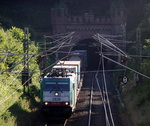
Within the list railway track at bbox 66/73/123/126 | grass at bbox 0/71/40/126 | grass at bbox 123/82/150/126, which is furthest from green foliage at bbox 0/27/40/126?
grass at bbox 123/82/150/126

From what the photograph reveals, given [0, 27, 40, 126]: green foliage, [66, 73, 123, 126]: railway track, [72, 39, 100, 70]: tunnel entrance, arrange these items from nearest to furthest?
1. [0, 27, 40, 126]: green foliage
2. [66, 73, 123, 126]: railway track
3. [72, 39, 100, 70]: tunnel entrance

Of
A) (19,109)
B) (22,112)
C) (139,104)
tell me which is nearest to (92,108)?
(139,104)

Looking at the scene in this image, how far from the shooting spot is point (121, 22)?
4522 cm

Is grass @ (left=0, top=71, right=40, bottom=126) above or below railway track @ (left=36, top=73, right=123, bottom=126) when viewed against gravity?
above

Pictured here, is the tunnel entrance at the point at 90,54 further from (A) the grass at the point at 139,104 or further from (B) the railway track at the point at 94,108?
(A) the grass at the point at 139,104

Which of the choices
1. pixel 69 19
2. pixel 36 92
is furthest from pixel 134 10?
pixel 36 92

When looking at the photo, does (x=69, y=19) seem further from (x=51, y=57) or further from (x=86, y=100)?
(x=86, y=100)

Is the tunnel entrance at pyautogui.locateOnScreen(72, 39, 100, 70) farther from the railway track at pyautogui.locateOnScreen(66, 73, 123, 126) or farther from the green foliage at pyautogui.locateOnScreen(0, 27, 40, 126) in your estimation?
the green foliage at pyautogui.locateOnScreen(0, 27, 40, 126)

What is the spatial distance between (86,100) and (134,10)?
94.5 feet

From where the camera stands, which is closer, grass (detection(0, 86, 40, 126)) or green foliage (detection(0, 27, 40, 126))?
grass (detection(0, 86, 40, 126))

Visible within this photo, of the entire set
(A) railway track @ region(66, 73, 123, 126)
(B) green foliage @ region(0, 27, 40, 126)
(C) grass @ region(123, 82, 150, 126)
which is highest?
(B) green foliage @ region(0, 27, 40, 126)

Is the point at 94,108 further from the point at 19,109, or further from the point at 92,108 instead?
the point at 19,109

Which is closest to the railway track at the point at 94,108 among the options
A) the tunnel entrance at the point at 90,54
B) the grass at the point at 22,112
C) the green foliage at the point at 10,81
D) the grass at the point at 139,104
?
the grass at the point at 139,104

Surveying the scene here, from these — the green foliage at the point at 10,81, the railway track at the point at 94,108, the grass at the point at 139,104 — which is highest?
the green foliage at the point at 10,81
